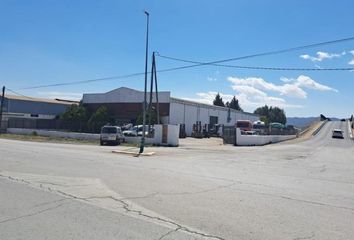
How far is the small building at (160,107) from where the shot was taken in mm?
64312

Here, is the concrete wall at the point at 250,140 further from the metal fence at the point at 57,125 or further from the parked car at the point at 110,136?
the metal fence at the point at 57,125

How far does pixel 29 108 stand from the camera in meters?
83.6

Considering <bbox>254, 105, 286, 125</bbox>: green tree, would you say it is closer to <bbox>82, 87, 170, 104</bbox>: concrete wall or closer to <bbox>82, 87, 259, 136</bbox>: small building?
<bbox>82, 87, 259, 136</bbox>: small building

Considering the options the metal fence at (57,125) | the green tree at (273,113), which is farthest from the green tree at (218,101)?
the metal fence at (57,125)

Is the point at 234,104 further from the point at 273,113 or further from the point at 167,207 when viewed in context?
the point at 167,207

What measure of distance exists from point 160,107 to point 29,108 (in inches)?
1330

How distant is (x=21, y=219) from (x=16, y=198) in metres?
2.16

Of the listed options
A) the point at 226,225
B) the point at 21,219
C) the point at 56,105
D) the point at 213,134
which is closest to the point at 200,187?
the point at 226,225

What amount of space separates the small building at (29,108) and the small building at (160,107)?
14.1 metres

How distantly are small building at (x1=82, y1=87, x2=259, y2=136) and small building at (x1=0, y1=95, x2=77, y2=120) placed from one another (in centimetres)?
1411

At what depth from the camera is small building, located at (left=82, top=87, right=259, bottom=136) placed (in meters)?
64.3

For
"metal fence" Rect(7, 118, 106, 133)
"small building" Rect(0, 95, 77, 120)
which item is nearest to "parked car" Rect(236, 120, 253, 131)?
"metal fence" Rect(7, 118, 106, 133)

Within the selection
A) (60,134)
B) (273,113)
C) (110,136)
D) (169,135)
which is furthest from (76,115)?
(273,113)

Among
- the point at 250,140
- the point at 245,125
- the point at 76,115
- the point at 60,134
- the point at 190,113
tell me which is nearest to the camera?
the point at 250,140
